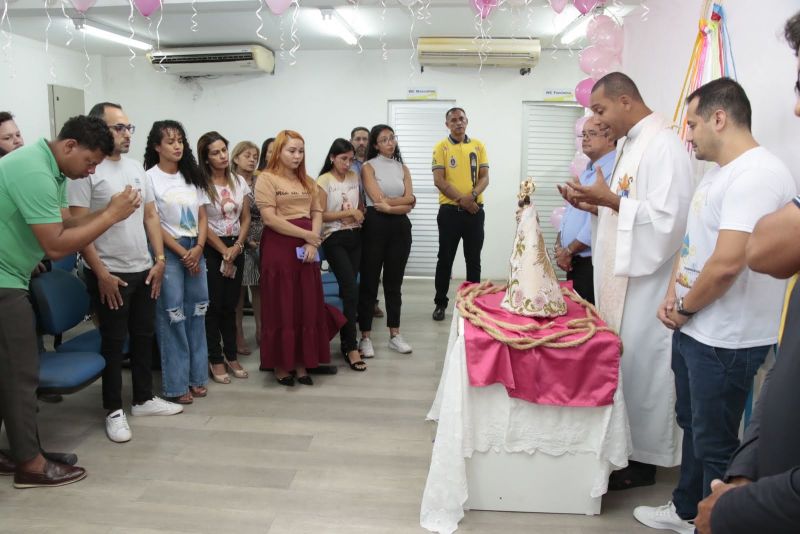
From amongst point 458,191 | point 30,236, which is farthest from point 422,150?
point 30,236

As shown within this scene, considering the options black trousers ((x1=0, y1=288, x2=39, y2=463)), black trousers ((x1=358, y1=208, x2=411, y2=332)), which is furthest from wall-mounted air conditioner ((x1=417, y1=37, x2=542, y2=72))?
black trousers ((x1=0, y1=288, x2=39, y2=463))

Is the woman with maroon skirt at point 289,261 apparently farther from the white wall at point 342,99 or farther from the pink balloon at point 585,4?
the white wall at point 342,99

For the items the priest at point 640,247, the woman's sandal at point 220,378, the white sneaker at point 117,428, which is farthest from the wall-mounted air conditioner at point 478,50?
the white sneaker at point 117,428

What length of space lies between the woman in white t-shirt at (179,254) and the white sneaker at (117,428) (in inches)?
14.7

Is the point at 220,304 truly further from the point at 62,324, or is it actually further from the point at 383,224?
the point at 383,224

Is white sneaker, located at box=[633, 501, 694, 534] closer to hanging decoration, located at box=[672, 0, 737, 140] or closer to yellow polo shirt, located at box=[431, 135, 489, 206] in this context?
hanging decoration, located at box=[672, 0, 737, 140]

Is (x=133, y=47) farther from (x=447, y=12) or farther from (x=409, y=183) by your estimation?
(x=409, y=183)

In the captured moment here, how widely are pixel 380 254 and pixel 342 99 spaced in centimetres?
338

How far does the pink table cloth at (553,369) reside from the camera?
1.99 meters

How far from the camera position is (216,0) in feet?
13.8

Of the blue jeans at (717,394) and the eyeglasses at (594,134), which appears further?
the eyeglasses at (594,134)

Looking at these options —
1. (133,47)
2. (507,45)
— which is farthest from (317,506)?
(133,47)

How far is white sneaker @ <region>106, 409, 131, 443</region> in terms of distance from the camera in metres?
2.75

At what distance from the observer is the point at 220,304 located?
3.51 metres
